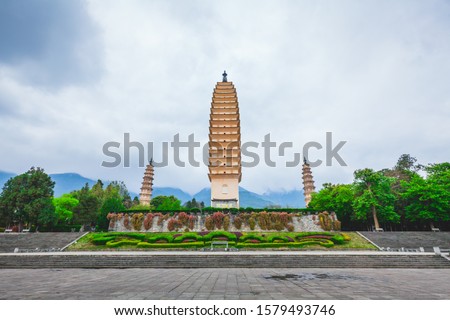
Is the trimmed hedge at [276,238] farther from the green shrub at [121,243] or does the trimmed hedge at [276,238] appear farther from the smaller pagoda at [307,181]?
the smaller pagoda at [307,181]

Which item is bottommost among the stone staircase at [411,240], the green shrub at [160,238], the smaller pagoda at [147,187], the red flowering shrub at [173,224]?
the stone staircase at [411,240]

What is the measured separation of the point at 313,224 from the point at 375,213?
8677 mm

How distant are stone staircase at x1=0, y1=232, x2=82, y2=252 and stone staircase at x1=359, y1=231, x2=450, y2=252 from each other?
1159 inches

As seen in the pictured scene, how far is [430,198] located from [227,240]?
2420 centimetres

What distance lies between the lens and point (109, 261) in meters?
14.6

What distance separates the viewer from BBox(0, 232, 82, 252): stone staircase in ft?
74.2

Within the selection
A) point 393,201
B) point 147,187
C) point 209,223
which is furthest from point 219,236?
point 147,187

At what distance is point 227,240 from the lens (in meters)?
23.2

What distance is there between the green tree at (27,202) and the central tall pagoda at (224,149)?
22067mm

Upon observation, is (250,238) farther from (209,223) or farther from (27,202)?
(27,202)

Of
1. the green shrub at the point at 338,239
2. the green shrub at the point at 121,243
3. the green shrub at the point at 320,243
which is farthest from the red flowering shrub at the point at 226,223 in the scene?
the green shrub at the point at 338,239

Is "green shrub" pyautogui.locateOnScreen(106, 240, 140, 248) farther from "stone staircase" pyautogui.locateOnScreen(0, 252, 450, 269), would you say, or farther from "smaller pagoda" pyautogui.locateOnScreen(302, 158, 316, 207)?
"smaller pagoda" pyautogui.locateOnScreen(302, 158, 316, 207)

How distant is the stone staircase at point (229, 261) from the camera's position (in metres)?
14.1

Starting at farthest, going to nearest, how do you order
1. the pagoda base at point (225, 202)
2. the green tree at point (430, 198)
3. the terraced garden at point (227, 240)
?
the pagoda base at point (225, 202), the green tree at point (430, 198), the terraced garden at point (227, 240)
